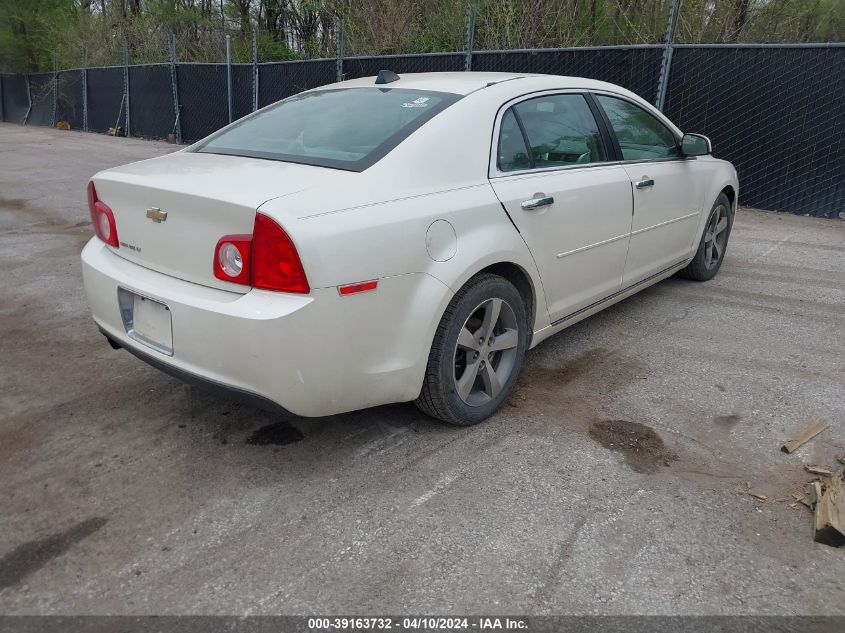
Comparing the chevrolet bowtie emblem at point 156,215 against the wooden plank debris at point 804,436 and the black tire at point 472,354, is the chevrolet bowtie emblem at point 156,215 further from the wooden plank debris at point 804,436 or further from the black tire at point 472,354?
the wooden plank debris at point 804,436

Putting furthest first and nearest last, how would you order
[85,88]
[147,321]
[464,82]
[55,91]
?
1. [55,91]
2. [85,88]
3. [464,82]
4. [147,321]

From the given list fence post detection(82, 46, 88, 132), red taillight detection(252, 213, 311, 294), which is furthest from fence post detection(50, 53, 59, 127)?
red taillight detection(252, 213, 311, 294)

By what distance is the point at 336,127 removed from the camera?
338 centimetres

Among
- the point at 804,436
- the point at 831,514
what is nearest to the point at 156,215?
the point at 831,514

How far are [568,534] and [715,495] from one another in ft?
2.30

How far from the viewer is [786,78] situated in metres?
8.36

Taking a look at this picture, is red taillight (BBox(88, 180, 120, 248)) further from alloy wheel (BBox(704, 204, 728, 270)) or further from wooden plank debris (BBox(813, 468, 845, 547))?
alloy wheel (BBox(704, 204, 728, 270))

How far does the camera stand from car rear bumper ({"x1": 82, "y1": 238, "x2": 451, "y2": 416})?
2537 mm

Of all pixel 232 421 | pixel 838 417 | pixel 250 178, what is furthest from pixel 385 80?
pixel 838 417

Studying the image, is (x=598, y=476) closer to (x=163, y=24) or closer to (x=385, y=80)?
(x=385, y=80)

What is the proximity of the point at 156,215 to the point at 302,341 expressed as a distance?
0.91m

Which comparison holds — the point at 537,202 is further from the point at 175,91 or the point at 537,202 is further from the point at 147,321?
the point at 175,91

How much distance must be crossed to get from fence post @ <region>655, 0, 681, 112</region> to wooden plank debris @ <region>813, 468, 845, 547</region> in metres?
7.36

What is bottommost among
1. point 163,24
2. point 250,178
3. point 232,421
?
point 232,421
